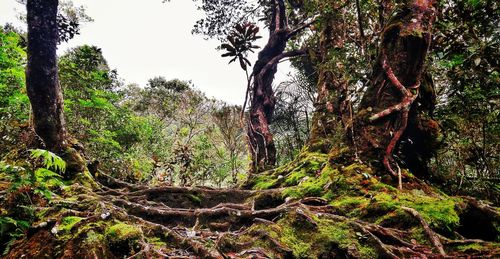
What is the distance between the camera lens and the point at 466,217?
2.82m

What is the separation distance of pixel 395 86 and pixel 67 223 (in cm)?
408

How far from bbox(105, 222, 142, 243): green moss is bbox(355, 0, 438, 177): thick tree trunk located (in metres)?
2.96

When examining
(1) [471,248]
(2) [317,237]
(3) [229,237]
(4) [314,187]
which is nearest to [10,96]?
(3) [229,237]

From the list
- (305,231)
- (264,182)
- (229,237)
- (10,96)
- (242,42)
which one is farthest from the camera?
(242,42)

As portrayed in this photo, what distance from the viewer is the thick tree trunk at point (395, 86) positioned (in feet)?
12.6

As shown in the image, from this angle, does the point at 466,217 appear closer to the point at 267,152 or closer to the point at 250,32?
the point at 267,152

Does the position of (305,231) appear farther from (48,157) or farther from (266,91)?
(266,91)

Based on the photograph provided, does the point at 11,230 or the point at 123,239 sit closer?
the point at 123,239

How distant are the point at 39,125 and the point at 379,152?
15.1 feet

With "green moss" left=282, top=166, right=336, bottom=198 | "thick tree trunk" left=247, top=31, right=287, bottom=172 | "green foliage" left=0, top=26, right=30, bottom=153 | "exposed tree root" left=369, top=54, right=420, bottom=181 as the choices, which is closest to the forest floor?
"green moss" left=282, top=166, right=336, bottom=198

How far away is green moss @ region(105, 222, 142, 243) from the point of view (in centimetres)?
236

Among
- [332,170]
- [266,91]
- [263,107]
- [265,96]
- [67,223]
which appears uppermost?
[266,91]

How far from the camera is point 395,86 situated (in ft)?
13.0

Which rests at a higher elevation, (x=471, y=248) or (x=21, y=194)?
(x=21, y=194)
